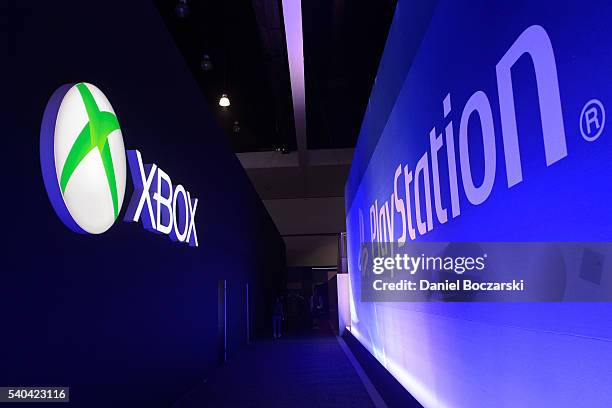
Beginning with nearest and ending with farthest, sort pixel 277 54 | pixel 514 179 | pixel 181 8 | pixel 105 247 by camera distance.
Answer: pixel 514 179 < pixel 105 247 < pixel 181 8 < pixel 277 54

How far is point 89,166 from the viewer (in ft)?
11.0

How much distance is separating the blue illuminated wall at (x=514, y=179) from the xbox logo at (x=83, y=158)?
253 cm

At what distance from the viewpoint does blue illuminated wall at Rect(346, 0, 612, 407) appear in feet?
5.28

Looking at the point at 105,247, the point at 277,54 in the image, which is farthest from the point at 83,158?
the point at 277,54

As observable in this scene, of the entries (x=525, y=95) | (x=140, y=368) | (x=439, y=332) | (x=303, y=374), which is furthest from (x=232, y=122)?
(x=525, y=95)

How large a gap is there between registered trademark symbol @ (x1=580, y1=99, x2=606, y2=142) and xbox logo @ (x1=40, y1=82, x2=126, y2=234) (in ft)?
9.23

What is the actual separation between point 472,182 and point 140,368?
130 inches

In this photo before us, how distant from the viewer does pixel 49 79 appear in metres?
2.92

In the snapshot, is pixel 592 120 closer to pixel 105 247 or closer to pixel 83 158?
pixel 83 158

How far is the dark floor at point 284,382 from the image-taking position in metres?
5.16

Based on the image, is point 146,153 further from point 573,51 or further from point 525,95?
point 573,51

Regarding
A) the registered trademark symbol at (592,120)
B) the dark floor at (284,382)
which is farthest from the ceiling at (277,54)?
the registered trademark symbol at (592,120)

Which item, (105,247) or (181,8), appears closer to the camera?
(105,247)

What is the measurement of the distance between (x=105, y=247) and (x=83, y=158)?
0.75 meters
